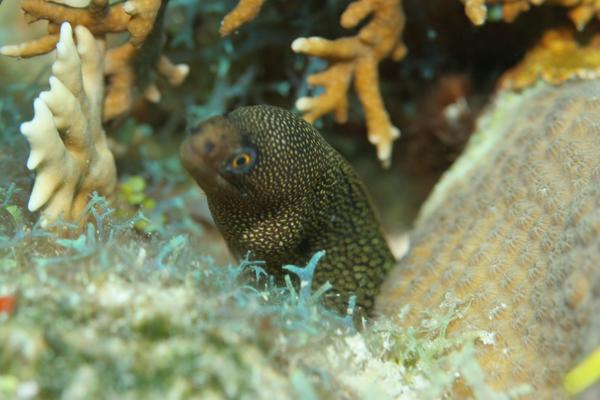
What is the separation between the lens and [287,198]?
97.9 inches

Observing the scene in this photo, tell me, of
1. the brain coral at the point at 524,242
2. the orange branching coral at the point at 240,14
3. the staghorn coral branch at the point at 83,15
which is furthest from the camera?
the orange branching coral at the point at 240,14

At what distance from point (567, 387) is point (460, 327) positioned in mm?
601

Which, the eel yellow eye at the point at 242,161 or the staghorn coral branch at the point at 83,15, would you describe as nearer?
the eel yellow eye at the point at 242,161

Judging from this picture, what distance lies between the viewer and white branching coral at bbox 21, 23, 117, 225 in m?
2.11

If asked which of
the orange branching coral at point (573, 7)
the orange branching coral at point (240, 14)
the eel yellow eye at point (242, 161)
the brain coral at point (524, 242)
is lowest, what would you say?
the brain coral at point (524, 242)

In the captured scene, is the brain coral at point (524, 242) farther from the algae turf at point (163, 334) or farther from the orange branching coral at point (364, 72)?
the orange branching coral at point (364, 72)

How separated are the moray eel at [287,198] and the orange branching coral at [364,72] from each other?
51 cm

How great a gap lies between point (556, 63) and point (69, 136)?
268 centimetres

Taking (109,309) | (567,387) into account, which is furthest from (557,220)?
(109,309)

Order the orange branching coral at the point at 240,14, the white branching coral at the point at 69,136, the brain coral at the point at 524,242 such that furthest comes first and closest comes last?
the orange branching coral at the point at 240,14 < the white branching coral at the point at 69,136 < the brain coral at the point at 524,242

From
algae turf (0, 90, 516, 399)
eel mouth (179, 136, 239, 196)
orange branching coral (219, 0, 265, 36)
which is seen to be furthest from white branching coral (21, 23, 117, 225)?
orange branching coral (219, 0, 265, 36)

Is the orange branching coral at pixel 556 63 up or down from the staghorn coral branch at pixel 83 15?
down

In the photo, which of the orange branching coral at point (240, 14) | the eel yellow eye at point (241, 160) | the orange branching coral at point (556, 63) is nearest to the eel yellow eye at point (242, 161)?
the eel yellow eye at point (241, 160)

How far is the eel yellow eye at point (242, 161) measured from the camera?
224cm
